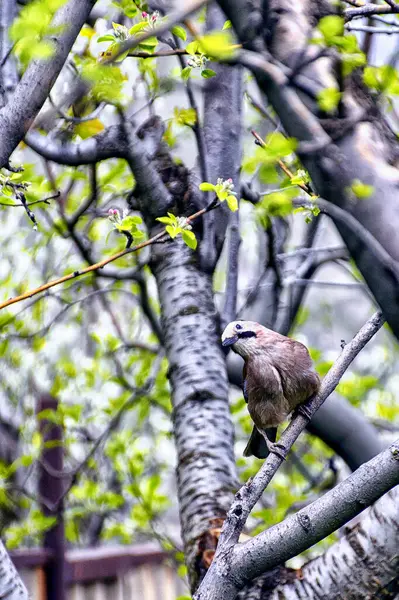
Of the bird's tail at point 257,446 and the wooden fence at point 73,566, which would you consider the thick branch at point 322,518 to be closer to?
the bird's tail at point 257,446

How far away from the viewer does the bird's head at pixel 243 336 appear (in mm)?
2006

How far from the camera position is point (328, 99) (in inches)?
52.8

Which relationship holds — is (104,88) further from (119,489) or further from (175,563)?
(119,489)

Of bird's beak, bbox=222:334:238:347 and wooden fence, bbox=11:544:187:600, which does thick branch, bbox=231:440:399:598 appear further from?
wooden fence, bbox=11:544:187:600

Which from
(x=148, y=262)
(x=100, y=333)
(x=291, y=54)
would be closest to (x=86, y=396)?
(x=100, y=333)

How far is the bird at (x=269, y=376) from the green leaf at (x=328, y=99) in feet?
2.65

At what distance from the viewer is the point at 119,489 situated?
5707 millimetres

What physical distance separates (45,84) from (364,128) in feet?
2.43

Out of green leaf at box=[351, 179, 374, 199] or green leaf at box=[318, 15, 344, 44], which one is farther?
green leaf at box=[318, 15, 344, 44]

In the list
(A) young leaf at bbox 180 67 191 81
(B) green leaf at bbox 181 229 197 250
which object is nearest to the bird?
(B) green leaf at bbox 181 229 197 250

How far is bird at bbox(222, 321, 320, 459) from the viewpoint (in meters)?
1.94

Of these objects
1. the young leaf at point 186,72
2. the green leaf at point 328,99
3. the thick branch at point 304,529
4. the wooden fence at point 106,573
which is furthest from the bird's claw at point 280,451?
the wooden fence at point 106,573

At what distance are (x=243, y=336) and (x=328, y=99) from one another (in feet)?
2.75

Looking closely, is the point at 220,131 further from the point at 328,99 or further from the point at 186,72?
the point at 328,99
